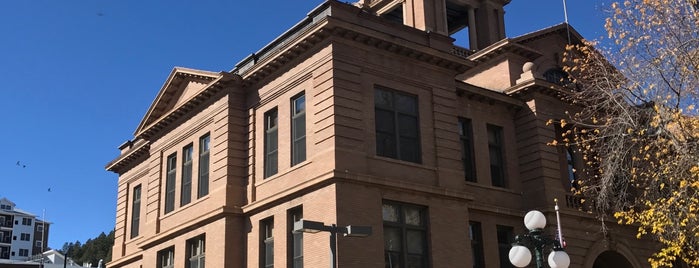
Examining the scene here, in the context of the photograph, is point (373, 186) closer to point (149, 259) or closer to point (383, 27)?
point (383, 27)

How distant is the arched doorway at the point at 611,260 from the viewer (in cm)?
3128

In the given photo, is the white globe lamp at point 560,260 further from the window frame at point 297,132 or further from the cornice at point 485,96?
the cornice at point 485,96

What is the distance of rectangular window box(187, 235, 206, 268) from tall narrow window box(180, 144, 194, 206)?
1887 mm

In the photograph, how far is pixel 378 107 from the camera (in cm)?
2547

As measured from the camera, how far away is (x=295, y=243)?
81.5 feet

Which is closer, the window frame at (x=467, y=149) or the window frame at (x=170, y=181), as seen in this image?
the window frame at (x=467, y=149)

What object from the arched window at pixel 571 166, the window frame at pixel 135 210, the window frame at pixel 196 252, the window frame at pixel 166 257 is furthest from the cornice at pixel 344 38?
the window frame at pixel 135 210

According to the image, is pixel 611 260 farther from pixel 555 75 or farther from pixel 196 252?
pixel 196 252

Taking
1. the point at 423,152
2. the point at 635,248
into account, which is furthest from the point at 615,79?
the point at 635,248

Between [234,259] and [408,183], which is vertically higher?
[408,183]

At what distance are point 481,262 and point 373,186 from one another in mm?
6484

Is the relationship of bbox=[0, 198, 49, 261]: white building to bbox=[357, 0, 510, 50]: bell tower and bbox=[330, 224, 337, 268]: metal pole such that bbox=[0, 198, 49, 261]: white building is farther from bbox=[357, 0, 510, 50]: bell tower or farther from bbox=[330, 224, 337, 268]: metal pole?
bbox=[330, 224, 337, 268]: metal pole

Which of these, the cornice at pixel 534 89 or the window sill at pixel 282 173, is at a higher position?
the cornice at pixel 534 89

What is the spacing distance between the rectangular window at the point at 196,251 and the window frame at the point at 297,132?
5882 mm
